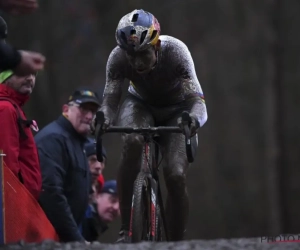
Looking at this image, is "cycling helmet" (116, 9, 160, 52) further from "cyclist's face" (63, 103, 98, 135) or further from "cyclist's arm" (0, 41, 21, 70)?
"cyclist's arm" (0, 41, 21, 70)

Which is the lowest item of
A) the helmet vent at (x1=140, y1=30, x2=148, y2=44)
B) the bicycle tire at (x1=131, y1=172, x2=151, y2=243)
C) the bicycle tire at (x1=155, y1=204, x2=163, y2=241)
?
the bicycle tire at (x1=155, y1=204, x2=163, y2=241)

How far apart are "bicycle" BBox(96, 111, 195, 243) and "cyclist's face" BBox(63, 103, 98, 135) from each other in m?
1.26

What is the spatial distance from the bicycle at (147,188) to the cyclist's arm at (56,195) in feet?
3.13

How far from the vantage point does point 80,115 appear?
10852mm

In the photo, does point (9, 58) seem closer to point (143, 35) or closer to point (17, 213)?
point (17, 213)

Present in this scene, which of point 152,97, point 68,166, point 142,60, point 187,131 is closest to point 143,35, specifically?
point 142,60

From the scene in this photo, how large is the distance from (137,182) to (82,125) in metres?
1.76

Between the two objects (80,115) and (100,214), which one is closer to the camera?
(80,115)

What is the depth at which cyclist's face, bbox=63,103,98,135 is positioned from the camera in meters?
10.8

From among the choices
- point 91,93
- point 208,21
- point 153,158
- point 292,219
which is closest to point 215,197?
point 292,219

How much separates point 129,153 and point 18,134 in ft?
2.98


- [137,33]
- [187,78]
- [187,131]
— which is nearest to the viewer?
[187,131]

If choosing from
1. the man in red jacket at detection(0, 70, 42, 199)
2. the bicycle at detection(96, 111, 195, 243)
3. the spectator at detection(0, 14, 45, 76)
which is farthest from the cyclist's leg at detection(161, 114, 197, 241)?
the spectator at detection(0, 14, 45, 76)

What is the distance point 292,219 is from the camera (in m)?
21.1
